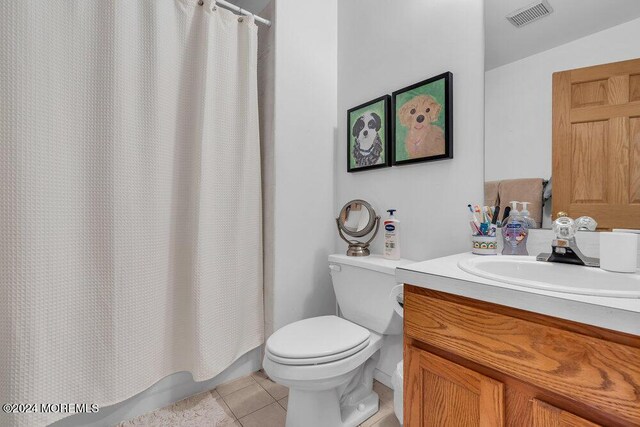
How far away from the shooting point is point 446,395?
2.17 feet

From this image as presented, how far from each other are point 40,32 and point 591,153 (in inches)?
74.9

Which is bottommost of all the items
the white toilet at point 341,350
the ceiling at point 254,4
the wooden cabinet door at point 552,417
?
the white toilet at point 341,350

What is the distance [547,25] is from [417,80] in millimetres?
484

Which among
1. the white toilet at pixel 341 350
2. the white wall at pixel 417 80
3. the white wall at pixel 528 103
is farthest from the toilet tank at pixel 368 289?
the white wall at pixel 528 103

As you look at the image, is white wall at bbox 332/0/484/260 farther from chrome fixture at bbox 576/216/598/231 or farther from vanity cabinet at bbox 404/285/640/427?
vanity cabinet at bbox 404/285/640/427

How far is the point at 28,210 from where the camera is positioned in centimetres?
95

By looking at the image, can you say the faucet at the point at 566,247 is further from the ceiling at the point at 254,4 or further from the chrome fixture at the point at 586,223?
the ceiling at the point at 254,4

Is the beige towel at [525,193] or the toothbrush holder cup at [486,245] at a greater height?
the beige towel at [525,193]

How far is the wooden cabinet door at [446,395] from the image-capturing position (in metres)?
0.58

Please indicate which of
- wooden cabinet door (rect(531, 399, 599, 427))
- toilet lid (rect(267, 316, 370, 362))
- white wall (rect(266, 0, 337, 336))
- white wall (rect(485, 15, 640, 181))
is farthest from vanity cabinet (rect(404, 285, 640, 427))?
white wall (rect(266, 0, 337, 336))

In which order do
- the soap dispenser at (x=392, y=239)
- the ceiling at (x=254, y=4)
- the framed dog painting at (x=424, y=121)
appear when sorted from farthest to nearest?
the ceiling at (x=254, y=4) < the soap dispenser at (x=392, y=239) < the framed dog painting at (x=424, y=121)

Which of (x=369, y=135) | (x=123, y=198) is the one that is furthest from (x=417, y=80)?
(x=123, y=198)

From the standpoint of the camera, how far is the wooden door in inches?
32.3

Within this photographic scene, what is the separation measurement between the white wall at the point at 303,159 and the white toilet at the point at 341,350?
27cm
